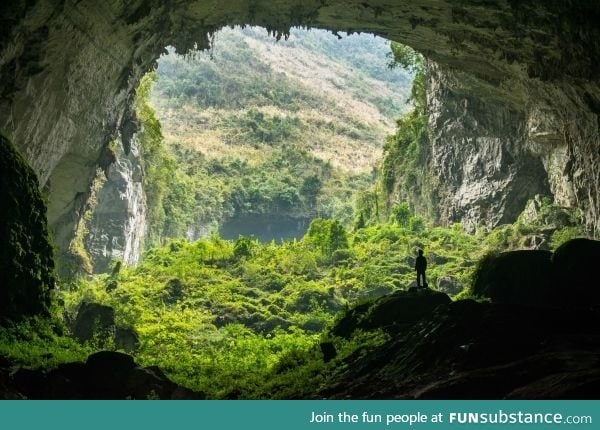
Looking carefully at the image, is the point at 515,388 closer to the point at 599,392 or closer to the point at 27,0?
the point at 599,392

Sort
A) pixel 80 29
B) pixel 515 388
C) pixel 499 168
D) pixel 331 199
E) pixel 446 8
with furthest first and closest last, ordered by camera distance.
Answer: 1. pixel 331 199
2. pixel 499 168
3. pixel 446 8
4. pixel 80 29
5. pixel 515 388

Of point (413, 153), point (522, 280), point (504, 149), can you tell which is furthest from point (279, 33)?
point (413, 153)

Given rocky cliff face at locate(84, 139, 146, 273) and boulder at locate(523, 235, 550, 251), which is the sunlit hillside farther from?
boulder at locate(523, 235, 550, 251)

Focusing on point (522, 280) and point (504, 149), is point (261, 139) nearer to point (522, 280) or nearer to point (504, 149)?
point (504, 149)

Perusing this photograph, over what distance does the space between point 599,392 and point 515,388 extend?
4.17 feet

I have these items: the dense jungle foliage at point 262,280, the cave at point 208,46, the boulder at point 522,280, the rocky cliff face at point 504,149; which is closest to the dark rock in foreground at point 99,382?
the dense jungle foliage at point 262,280

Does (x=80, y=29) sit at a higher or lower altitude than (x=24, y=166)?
higher

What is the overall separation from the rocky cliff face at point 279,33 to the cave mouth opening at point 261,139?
61.3ft

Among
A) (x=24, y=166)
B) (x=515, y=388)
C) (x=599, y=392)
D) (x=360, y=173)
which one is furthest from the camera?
(x=360, y=173)

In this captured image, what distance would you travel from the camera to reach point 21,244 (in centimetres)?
1312

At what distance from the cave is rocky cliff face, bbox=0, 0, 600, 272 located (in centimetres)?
5

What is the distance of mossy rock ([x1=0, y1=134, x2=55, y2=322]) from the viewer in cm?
1265

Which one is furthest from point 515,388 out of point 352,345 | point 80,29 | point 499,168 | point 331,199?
point 331,199

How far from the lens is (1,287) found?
1246cm
